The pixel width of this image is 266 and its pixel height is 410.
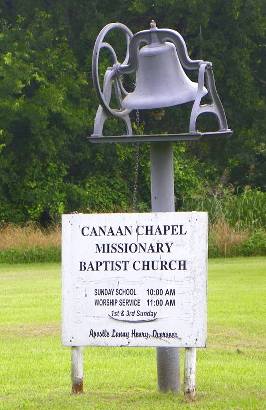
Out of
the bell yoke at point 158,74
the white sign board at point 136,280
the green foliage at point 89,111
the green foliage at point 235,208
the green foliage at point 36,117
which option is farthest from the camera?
the green foliage at point 89,111

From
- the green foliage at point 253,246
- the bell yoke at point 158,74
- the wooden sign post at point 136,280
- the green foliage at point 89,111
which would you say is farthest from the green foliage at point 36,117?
the wooden sign post at point 136,280

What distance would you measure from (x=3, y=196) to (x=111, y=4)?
26.9 feet

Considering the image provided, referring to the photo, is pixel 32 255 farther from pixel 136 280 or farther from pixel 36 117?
pixel 136 280

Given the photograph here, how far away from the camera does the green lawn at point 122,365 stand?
887 centimetres

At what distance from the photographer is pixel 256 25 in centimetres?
4106

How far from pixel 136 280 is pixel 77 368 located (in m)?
0.88

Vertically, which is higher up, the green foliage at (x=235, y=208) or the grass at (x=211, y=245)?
the green foliage at (x=235, y=208)

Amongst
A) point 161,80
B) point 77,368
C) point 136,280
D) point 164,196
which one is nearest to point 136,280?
point 136,280

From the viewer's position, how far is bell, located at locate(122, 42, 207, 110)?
29.0 ft

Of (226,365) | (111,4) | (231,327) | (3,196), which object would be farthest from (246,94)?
(226,365)

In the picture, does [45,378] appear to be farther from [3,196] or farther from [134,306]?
[3,196]

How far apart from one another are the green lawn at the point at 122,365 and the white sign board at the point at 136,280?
0.52 metres

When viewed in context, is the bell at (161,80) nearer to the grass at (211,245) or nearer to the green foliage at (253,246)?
the grass at (211,245)

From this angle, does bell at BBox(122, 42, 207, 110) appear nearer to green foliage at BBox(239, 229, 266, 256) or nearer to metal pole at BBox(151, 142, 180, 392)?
metal pole at BBox(151, 142, 180, 392)
